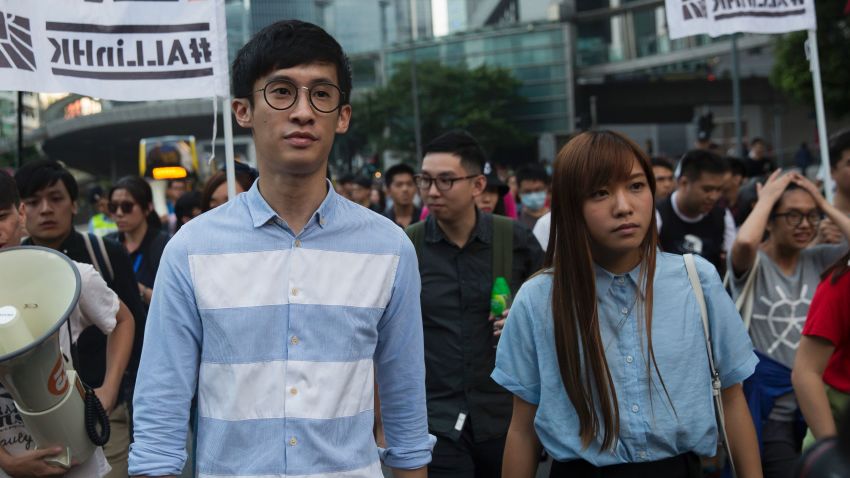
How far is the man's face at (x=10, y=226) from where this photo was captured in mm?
3740

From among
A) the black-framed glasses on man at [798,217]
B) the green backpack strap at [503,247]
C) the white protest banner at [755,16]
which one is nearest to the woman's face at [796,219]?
the black-framed glasses on man at [798,217]

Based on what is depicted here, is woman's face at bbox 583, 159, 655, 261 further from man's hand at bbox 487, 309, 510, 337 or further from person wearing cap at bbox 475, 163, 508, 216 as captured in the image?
person wearing cap at bbox 475, 163, 508, 216

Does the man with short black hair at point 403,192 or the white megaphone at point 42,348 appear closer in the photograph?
the white megaphone at point 42,348

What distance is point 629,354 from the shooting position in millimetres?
2959

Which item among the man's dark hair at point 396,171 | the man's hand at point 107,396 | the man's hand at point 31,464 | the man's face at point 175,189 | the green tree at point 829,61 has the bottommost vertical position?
the man's hand at point 31,464

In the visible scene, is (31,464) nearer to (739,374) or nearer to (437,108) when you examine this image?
(739,374)

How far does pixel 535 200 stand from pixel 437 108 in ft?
177

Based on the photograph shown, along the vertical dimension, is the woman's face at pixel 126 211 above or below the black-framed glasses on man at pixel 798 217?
above

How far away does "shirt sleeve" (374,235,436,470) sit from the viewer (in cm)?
279

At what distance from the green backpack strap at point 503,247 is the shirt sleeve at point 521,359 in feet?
5.00

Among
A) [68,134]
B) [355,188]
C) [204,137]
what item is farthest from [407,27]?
Answer: [355,188]

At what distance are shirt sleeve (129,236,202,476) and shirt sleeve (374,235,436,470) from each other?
0.51 metres

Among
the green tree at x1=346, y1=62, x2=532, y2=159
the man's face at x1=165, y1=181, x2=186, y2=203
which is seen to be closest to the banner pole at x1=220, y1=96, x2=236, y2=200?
the man's face at x1=165, y1=181, x2=186, y2=203

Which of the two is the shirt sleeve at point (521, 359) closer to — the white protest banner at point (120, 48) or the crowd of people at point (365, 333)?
the crowd of people at point (365, 333)
